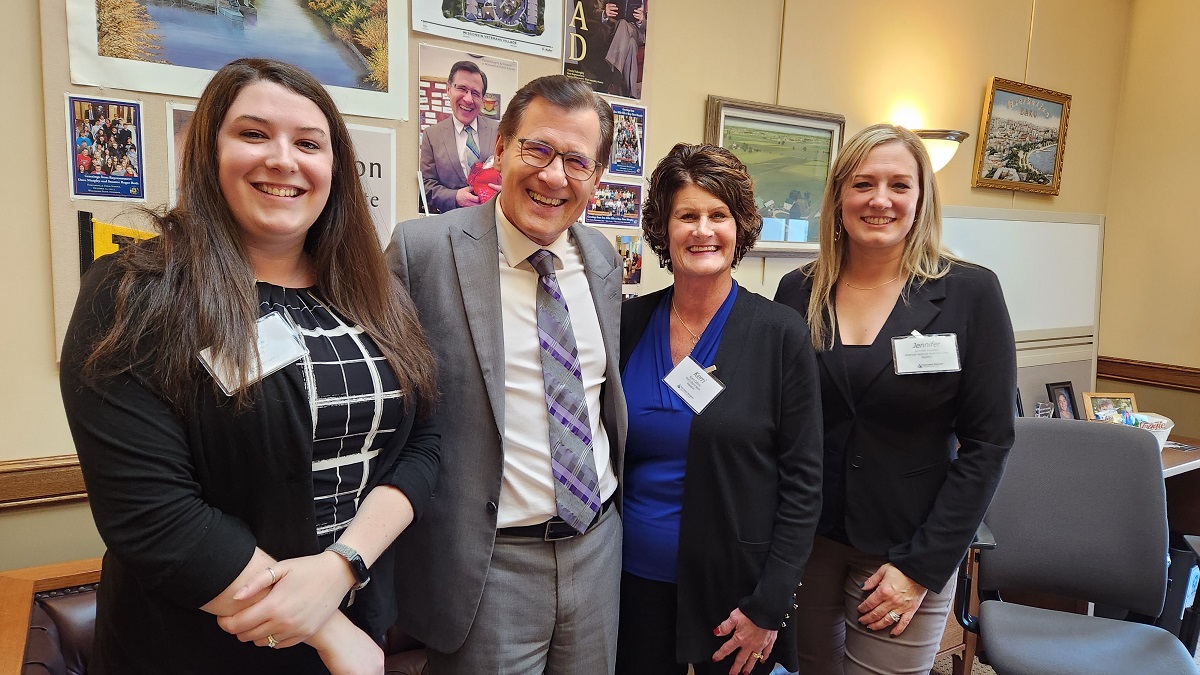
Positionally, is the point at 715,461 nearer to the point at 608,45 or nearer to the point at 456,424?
the point at 456,424

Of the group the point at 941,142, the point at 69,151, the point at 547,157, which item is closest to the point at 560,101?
the point at 547,157

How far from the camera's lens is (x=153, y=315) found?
2.98ft

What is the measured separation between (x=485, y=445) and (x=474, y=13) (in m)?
1.53

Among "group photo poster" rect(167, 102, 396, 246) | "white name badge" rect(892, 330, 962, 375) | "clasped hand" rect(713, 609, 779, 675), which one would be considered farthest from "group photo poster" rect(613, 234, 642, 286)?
"clasped hand" rect(713, 609, 779, 675)

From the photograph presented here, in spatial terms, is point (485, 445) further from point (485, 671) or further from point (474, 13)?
point (474, 13)

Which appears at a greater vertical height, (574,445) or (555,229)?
(555,229)

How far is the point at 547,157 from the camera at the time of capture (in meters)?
1.39

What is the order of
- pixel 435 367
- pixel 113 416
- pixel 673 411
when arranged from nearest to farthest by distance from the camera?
1. pixel 113 416
2. pixel 435 367
3. pixel 673 411

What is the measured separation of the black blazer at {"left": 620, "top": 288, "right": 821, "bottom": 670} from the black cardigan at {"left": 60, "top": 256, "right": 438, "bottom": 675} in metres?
0.75

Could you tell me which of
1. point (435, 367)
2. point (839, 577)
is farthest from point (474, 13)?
point (839, 577)

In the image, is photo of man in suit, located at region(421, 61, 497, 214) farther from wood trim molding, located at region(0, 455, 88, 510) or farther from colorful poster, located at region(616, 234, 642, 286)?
wood trim molding, located at region(0, 455, 88, 510)

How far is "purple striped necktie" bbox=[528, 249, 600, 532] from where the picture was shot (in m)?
1.39

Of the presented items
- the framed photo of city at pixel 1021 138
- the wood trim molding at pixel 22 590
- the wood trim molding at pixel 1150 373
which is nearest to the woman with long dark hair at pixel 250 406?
the wood trim molding at pixel 22 590

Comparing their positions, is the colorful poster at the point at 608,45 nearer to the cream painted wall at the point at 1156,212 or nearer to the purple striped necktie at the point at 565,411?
the purple striped necktie at the point at 565,411
